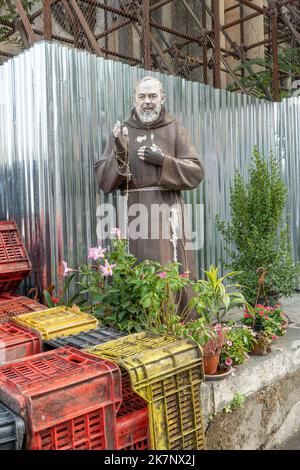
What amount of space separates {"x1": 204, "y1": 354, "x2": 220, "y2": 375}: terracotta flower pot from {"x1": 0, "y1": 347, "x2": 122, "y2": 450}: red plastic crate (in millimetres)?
978

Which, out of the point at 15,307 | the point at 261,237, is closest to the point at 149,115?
the point at 261,237

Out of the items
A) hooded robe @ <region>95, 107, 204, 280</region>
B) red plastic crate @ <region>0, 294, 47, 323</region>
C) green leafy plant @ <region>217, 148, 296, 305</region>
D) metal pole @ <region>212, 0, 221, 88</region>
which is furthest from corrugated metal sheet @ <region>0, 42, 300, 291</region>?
green leafy plant @ <region>217, 148, 296, 305</region>

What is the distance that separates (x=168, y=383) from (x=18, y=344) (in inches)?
36.6

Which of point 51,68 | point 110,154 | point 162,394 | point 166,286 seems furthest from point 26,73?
point 162,394

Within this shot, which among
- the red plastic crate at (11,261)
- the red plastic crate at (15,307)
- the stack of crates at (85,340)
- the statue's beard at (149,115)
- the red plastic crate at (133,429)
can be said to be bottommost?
the red plastic crate at (133,429)

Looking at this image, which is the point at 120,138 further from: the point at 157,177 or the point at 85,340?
the point at 85,340

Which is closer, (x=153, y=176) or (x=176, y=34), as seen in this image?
(x=153, y=176)

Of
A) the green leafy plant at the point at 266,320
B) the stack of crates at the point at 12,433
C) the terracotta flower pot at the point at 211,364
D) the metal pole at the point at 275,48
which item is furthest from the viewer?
the metal pole at the point at 275,48

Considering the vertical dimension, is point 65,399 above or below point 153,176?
below

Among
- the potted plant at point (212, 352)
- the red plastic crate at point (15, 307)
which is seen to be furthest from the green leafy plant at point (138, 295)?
the red plastic crate at point (15, 307)

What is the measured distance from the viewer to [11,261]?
152 inches

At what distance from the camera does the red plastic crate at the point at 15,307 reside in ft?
11.3

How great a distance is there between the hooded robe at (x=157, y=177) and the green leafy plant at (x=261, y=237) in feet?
3.15

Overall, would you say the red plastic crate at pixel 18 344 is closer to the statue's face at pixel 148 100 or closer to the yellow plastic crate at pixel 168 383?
the yellow plastic crate at pixel 168 383
